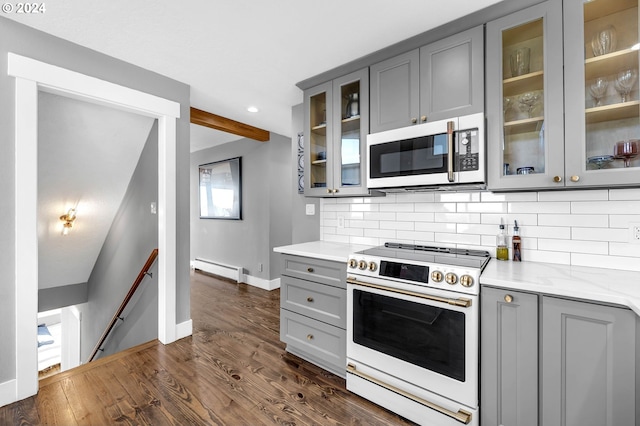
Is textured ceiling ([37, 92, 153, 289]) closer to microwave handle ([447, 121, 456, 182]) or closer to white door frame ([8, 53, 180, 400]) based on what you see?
white door frame ([8, 53, 180, 400])

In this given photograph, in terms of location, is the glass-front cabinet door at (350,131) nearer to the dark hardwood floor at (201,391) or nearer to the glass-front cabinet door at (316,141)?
the glass-front cabinet door at (316,141)

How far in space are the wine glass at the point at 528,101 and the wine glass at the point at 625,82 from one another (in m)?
0.33

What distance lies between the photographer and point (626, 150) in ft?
4.64

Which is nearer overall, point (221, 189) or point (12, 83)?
point (12, 83)

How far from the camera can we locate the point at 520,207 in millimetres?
1895

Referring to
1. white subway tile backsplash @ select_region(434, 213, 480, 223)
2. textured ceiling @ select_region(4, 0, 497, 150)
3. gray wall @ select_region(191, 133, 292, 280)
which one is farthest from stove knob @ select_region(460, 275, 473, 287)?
gray wall @ select_region(191, 133, 292, 280)

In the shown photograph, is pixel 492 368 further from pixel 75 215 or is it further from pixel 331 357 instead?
pixel 75 215

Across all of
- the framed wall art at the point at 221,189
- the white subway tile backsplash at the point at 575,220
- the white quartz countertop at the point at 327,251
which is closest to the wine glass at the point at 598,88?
the white subway tile backsplash at the point at 575,220

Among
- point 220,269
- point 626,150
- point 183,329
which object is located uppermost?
point 626,150

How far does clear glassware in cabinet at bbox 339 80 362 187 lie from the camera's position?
2.36m

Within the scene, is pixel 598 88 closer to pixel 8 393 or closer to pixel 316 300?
pixel 316 300

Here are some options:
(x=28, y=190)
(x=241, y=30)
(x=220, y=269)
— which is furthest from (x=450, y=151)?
(x=220, y=269)

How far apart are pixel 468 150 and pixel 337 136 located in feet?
3.50

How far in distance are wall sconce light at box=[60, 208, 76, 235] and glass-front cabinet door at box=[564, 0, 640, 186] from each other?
485 cm
